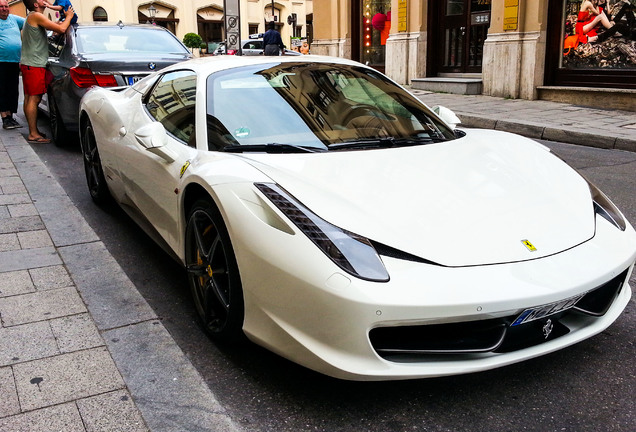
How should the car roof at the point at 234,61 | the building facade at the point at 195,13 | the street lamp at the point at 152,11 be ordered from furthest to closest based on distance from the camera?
1. the street lamp at the point at 152,11
2. the building facade at the point at 195,13
3. the car roof at the point at 234,61

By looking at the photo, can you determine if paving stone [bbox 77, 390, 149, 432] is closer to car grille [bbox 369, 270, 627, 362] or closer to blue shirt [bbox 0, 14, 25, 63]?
car grille [bbox 369, 270, 627, 362]

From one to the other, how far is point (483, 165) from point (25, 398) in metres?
2.15

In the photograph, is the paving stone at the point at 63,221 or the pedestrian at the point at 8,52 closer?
the paving stone at the point at 63,221

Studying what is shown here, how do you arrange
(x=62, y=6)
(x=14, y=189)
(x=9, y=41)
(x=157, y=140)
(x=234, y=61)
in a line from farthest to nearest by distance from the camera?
(x=62, y=6), (x=9, y=41), (x=14, y=189), (x=234, y=61), (x=157, y=140)

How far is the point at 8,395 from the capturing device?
94.2 inches

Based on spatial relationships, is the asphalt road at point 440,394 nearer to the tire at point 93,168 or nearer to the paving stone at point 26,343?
the paving stone at point 26,343

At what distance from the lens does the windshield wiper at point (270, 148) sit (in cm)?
301

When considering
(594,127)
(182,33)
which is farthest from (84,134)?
(182,33)

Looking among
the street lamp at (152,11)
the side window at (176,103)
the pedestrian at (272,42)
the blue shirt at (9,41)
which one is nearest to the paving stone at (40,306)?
the side window at (176,103)

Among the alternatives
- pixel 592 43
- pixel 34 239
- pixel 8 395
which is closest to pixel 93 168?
pixel 34 239

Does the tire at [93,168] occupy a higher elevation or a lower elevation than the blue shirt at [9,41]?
lower

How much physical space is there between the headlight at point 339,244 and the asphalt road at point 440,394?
1.82 ft

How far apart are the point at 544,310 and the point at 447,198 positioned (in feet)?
1.95

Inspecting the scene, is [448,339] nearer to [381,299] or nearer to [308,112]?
[381,299]
